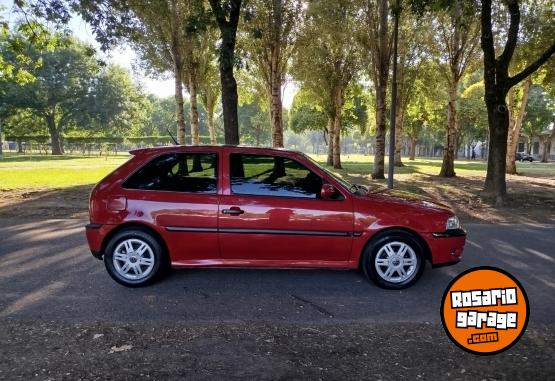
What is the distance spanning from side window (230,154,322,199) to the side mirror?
0.08 m

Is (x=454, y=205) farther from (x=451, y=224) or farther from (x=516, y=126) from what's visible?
(x=516, y=126)

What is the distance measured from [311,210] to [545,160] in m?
59.3

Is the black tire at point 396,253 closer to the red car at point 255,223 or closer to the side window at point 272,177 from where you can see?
the red car at point 255,223

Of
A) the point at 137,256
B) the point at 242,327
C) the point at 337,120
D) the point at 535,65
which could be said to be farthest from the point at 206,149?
the point at 337,120

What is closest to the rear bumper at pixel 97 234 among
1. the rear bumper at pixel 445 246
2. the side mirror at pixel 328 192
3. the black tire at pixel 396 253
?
the side mirror at pixel 328 192

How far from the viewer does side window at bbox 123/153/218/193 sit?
467cm

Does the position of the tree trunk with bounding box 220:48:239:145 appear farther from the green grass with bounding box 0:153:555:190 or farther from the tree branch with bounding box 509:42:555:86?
the tree branch with bounding box 509:42:555:86

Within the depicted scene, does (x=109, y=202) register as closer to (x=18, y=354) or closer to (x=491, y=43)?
(x=18, y=354)

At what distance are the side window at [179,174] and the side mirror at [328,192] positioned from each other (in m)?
1.32

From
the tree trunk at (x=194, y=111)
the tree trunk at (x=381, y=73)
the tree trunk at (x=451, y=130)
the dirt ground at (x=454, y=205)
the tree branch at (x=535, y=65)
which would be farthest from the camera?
the tree trunk at (x=194, y=111)

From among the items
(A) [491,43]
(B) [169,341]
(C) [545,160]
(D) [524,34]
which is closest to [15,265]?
(B) [169,341]

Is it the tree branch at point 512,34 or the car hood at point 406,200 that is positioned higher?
the tree branch at point 512,34

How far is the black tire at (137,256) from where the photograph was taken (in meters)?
4.63

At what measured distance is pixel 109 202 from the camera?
15.2 ft
